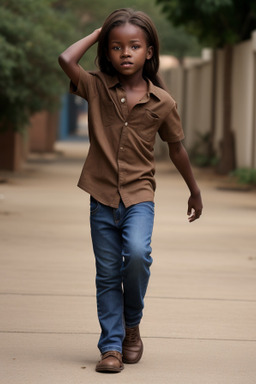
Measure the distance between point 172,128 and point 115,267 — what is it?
2.60ft

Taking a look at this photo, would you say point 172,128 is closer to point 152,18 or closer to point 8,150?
point 8,150

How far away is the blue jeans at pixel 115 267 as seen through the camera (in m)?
4.72

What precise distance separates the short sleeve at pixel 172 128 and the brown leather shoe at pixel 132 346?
1010 millimetres

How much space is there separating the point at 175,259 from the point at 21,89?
9.92 m

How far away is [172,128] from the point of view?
Result: 494 centimetres

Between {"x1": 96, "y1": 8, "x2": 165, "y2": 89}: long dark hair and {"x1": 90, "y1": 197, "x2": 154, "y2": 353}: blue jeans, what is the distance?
0.70 metres

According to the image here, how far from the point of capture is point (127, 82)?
488 cm

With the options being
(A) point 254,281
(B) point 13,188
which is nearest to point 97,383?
(A) point 254,281

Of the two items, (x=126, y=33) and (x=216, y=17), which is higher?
(x=126, y=33)

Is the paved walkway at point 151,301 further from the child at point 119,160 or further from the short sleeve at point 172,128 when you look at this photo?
the short sleeve at point 172,128

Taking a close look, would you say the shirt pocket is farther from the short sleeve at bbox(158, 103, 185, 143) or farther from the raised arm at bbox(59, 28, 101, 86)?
the raised arm at bbox(59, 28, 101, 86)

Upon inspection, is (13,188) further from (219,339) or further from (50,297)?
(219,339)

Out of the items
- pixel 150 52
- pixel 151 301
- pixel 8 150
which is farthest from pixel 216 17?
pixel 150 52

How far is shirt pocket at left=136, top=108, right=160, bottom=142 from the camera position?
480cm
